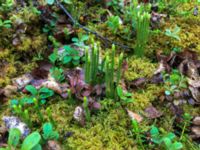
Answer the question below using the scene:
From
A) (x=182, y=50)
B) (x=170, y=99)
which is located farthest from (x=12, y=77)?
(x=182, y=50)

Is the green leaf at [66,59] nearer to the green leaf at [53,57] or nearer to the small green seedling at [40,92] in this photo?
the green leaf at [53,57]

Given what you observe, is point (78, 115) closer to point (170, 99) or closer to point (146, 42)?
point (170, 99)

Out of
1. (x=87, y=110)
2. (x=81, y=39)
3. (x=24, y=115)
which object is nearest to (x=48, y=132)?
(x=24, y=115)

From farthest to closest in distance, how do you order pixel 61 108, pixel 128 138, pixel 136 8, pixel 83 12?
1. pixel 83 12
2. pixel 136 8
3. pixel 61 108
4. pixel 128 138

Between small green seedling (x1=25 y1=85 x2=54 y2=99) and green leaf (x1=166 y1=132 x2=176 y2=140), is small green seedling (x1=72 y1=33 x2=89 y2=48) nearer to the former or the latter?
small green seedling (x1=25 y1=85 x2=54 y2=99)

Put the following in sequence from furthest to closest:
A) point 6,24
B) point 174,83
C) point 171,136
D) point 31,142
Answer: point 6,24
point 174,83
point 171,136
point 31,142

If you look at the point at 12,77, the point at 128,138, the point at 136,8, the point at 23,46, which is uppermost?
the point at 136,8

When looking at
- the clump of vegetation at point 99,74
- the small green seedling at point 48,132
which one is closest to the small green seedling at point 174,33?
the clump of vegetation at point 99,74

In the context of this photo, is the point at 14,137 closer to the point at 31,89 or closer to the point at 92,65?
the point at 31,89
